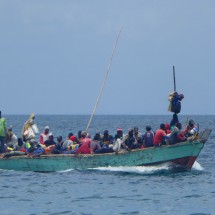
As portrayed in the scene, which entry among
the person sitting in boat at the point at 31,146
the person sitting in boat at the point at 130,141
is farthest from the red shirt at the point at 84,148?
the person sitting in boat at the point at 31,146

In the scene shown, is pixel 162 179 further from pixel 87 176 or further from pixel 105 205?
pixel 105 205

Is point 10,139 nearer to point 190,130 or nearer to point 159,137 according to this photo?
point 159,137

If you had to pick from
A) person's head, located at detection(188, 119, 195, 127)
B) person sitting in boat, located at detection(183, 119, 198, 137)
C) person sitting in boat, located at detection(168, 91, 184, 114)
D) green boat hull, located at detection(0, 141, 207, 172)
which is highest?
person sitting in boat, located at detection(168, 91, 184, 114)

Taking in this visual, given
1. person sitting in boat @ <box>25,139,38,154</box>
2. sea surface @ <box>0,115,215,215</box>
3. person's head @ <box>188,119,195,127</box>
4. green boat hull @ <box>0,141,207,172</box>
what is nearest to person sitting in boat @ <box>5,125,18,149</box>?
person sitting in boat @ <box>25,139,38,154</box>

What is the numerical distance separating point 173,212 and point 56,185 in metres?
6.58

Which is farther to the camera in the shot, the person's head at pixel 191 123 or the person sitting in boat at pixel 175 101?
the person sitting in boat at pixel 175 101

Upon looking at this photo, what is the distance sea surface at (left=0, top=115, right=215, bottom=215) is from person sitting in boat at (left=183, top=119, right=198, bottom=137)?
1.60m

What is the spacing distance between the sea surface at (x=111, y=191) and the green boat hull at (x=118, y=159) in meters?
0.28

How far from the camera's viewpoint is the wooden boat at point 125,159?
92.9 feet

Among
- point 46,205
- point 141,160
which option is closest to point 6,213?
point 46,205

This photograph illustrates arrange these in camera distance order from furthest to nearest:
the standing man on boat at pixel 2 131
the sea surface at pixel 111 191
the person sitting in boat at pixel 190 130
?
the standing man on boat at pixel 2 131 → the person sitting in boat at pixel 190 130 → the sea surface at pixel 111 191

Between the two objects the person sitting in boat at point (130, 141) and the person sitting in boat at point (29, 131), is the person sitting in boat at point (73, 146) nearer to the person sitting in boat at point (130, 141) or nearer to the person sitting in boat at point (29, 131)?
the person sitting in boat at point (29, 131)

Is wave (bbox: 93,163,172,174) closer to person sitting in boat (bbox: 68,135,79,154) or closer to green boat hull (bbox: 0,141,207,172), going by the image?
green boat hull (bbox: 0,141,207,172)

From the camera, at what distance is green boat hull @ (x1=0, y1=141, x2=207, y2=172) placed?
28.4 metres
